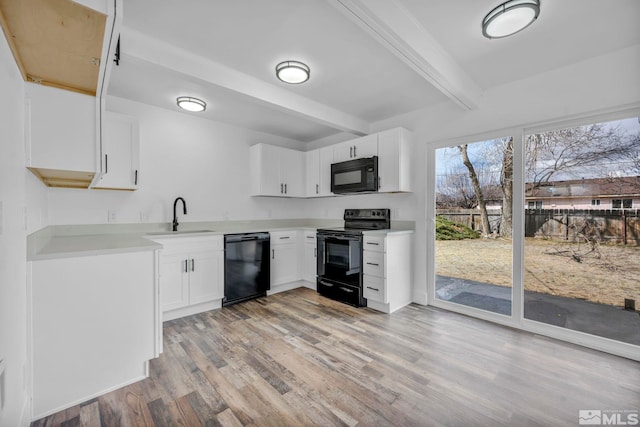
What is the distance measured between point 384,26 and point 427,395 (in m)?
2.30

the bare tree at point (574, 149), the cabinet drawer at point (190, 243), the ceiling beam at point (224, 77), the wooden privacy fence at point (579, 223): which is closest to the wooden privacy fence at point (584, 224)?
the wooden privacy fence at point (579, 223)

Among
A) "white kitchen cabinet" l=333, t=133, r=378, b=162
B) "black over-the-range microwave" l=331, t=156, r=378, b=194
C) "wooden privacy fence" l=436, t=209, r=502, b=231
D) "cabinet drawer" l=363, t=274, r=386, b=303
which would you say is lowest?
"cabinet drawer" l=363, t=274, r=386, b=303

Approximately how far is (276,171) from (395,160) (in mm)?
1805

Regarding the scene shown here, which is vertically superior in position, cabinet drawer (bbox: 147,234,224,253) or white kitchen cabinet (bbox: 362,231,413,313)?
cabinet drawer (bbox: 147,234,224,253)

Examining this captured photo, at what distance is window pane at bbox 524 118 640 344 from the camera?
7.39ft

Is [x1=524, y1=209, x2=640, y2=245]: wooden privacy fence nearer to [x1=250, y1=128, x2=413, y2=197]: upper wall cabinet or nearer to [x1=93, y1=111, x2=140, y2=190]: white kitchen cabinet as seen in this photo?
[x1=250, y1=128, x2=413, y2=197]: upper wall cabinet

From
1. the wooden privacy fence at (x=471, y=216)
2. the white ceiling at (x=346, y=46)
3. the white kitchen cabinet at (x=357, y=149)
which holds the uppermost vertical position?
the white ceiling at (x=346, y=46)

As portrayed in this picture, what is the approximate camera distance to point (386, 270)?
3.10 metres

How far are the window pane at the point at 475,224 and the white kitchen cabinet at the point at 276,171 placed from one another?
2.12m

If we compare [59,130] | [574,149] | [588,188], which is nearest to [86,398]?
[59,130]

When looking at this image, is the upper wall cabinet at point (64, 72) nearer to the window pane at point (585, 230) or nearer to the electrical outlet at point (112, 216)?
the electrical outlet at point (112, 216)

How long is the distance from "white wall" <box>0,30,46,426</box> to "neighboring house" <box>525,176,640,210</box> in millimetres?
3759

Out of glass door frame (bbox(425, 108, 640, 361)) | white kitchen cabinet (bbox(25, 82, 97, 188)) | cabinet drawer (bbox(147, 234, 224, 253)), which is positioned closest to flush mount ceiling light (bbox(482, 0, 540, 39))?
glass door frame (bbox(425, 108, 640, 361))

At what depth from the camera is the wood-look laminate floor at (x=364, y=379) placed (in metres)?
1.56
